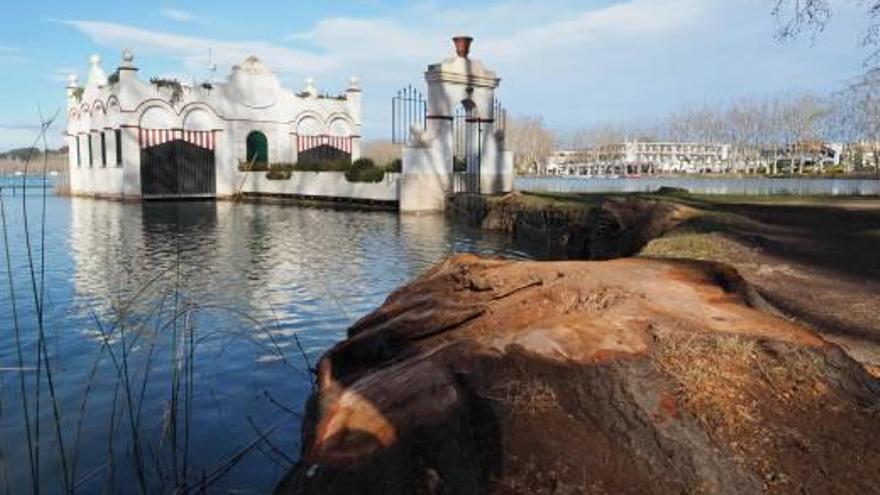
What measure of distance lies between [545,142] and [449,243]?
91.4 m

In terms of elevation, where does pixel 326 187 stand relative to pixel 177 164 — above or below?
below

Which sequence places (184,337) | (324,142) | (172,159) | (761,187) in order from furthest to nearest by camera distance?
(324,142) → (761,187) → (172,159) → (184,337)

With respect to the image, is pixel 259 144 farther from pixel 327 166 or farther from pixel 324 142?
pixel 327 166

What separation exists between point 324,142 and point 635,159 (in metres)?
83.9

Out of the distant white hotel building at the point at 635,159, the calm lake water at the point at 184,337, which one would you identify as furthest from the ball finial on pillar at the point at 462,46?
the distant white hotel building at the point at 635,159

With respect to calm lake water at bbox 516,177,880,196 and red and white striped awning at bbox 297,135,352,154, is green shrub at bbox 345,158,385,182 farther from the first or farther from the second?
red and white striped awning at bbox 297,135,352,154

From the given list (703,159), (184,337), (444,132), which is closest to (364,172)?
(444,132)

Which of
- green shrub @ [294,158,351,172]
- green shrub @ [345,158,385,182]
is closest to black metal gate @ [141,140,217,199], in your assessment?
green shrub @ [294,158,351,172]

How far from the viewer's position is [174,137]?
3938 centimetres

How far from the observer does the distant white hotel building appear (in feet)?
365

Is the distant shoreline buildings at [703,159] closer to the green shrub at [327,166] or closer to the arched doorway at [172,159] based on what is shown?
the green shrub at [327,166]

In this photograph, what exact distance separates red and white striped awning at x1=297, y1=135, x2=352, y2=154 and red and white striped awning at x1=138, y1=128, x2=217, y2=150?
4.77 m

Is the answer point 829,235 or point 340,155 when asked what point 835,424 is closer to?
point 829,235

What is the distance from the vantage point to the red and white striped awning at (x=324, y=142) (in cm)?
4278
